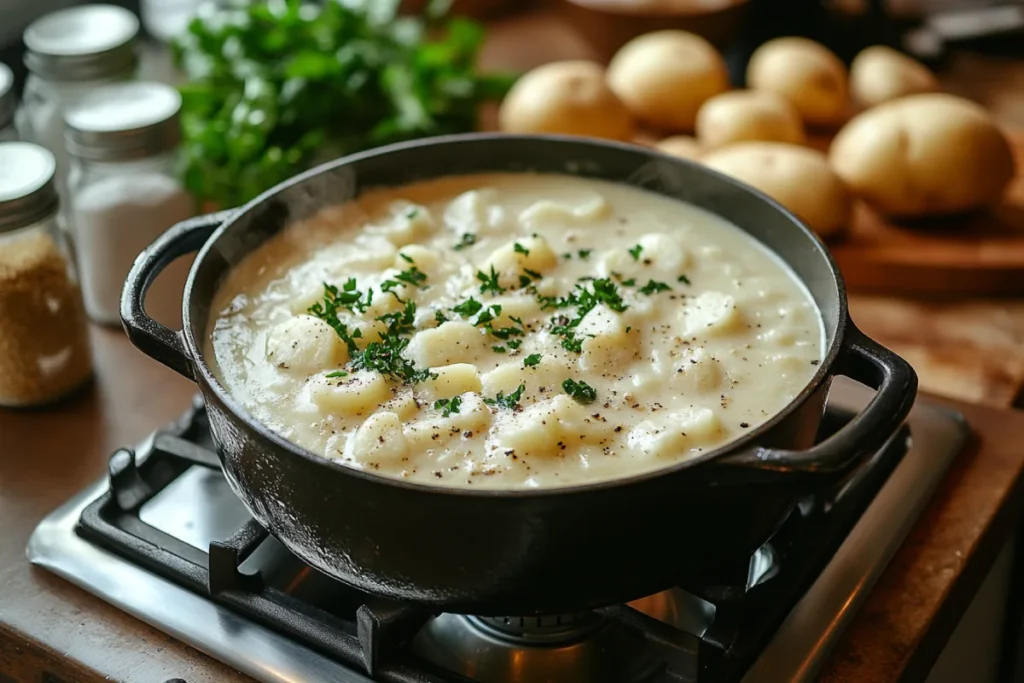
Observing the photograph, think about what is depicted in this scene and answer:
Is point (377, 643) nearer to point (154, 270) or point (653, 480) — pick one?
point (653, 480)

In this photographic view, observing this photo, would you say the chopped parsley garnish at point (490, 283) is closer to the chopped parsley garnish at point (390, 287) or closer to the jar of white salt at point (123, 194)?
the chopped parsley garnish at point (390, 287)

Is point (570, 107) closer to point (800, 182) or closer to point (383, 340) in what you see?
point (800, 182)

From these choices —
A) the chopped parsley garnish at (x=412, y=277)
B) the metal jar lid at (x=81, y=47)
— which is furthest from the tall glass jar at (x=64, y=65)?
the chopped parsley garnish at (x=412, y=277)

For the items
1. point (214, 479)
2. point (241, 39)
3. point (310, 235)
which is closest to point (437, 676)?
point (214, 479)

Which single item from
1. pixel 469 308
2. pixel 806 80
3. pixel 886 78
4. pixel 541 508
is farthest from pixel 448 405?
pixel 886 78

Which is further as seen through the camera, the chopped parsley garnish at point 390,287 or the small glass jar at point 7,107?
the small glass jar at point 7,107
